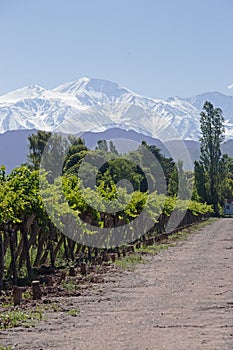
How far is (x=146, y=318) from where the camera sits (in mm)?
12078

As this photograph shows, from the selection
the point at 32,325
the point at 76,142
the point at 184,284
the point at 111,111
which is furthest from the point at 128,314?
the point at 111,111

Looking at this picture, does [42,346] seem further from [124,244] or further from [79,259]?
[124,244]

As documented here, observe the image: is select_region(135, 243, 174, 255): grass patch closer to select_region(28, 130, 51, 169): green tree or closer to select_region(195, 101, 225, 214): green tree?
select_region(28, 130, 51, 169): green tree

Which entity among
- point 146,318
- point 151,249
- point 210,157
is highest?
point 210,157

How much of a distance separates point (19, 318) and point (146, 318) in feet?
7.60

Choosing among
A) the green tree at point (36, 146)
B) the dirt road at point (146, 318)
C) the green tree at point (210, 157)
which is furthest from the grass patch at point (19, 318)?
the green tree at point (210, 157)

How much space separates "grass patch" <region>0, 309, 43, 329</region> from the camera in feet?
37.6

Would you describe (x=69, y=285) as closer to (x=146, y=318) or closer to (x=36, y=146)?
(x=146, y=318)

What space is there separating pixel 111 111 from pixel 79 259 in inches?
5415

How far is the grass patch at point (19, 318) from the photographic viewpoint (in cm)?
1146

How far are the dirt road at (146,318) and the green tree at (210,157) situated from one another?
72.5 m

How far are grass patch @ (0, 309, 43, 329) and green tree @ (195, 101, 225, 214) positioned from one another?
79522 mm

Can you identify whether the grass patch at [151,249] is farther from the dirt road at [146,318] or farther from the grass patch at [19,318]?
the grass patch at [19,318]

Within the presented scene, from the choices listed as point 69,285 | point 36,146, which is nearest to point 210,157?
point 36,146
